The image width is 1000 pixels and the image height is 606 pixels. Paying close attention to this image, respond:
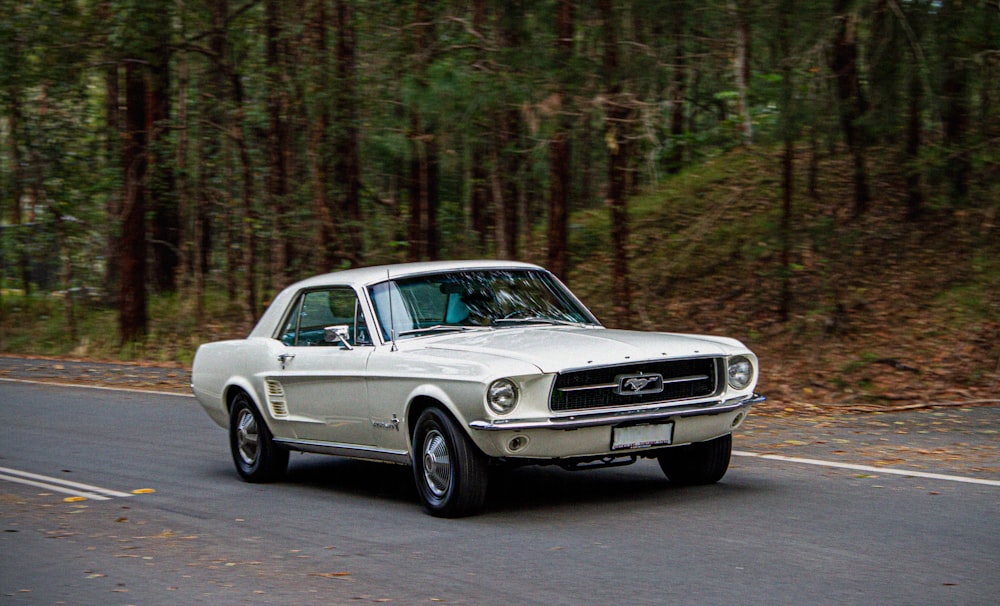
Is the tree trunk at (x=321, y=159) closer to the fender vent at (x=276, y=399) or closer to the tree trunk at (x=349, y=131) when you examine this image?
the tree trunk at (x=349, y=131)

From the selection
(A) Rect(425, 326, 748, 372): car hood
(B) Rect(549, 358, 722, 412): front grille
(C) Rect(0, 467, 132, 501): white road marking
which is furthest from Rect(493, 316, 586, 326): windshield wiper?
(C) Rect(0, 467, 132, 501): white road marking

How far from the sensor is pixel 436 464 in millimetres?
7738

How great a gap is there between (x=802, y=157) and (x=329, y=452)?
18.2m

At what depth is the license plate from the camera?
296 inches

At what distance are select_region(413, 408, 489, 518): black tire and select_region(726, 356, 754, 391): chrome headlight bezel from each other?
181 cm

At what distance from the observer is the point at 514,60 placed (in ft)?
54.2

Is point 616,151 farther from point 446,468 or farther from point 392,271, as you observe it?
point 446,468

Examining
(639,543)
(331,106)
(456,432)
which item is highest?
(331,106)

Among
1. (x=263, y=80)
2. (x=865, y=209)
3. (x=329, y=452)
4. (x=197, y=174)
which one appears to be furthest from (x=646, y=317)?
(x=329, y=452)

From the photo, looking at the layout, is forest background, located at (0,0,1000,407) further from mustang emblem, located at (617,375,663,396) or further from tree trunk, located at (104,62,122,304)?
mustang emblem, located at (617,375,663,396)

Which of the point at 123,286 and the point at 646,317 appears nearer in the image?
the point at 646,317

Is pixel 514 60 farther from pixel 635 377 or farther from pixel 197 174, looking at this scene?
pixel 197 174

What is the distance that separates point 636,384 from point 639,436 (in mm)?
322

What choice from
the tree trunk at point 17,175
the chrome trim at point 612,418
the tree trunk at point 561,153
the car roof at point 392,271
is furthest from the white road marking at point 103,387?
the chrome trim at point 612,418
